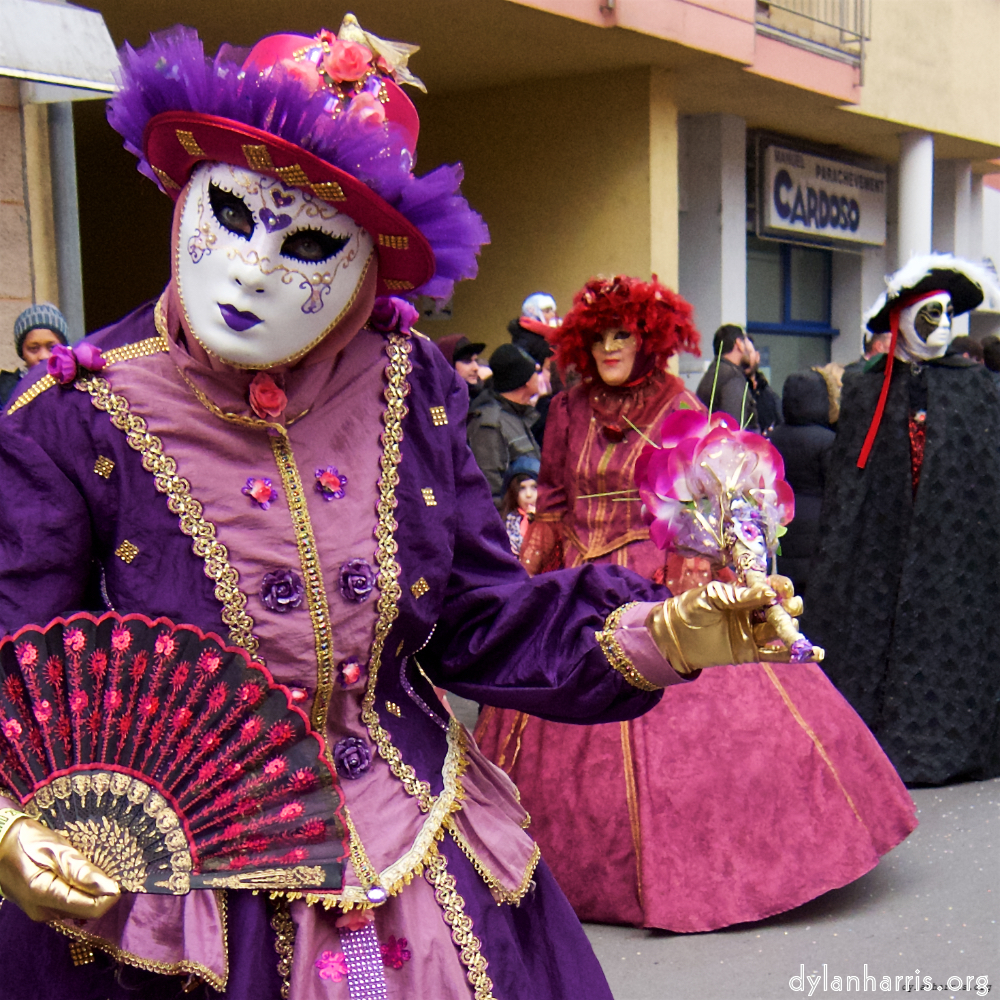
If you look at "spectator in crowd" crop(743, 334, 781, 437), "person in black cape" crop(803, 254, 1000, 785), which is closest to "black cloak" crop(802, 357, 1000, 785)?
"person in black cape" crop(803, 254, 1000, 785)

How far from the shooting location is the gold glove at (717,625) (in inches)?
68.7

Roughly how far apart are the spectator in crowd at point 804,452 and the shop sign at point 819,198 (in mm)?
5690

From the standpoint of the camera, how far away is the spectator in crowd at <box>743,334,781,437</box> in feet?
27.5

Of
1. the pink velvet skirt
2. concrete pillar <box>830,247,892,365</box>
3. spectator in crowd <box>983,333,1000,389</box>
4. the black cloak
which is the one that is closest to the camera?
the pink velvet skirt

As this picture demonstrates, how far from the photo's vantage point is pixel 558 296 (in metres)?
10.6

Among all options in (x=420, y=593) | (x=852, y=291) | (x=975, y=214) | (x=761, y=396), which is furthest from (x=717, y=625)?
(x=975, y=214)

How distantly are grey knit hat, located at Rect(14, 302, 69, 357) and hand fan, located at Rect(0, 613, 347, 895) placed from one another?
3716mm

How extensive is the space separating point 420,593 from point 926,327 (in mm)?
4052

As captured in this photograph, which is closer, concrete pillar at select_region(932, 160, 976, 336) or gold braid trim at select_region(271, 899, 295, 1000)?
gold braid trim at select_region(271, 899, 295, 1000)

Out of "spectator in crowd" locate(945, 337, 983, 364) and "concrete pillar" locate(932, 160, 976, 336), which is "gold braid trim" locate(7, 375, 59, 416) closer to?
"spectator in crowd" locate(945, 337, 983, 364)

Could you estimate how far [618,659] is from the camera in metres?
1.89

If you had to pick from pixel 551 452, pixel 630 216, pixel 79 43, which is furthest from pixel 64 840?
pixel 630 216

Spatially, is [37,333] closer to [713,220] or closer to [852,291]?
[713,220]

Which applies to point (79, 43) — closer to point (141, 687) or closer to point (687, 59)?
point (141, 687)
